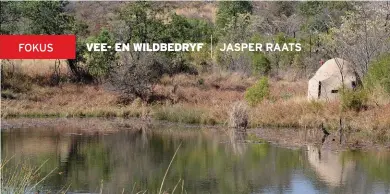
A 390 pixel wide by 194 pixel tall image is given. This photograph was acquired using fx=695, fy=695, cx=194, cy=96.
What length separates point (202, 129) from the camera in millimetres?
24234

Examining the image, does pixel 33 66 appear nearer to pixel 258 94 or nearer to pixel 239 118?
pixel 258 94

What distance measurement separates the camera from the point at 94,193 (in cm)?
1344

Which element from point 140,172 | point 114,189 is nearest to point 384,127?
point 140,172

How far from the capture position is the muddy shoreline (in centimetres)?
2025

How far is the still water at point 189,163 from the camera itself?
14414mm

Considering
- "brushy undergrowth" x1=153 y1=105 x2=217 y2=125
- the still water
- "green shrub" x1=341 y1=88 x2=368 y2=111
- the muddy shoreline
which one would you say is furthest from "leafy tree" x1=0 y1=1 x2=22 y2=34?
"green shrub" x1=341 y1=88 x2=368 y2=111

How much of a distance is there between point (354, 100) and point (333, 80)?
2539mm

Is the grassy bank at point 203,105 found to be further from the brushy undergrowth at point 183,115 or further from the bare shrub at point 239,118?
the bare shrub at point 239,118

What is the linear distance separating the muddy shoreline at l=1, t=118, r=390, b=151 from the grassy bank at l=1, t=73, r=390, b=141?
560 mm

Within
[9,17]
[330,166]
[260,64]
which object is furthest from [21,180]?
[260,64]

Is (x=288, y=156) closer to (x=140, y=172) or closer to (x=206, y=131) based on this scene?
(x=140, y=172)

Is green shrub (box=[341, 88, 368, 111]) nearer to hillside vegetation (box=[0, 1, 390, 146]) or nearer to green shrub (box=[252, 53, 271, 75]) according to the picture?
hillside vegetation (box=[0, 1, 390, 146])

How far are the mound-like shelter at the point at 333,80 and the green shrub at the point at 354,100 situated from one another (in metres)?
1.94

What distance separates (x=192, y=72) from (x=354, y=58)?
9504mm
